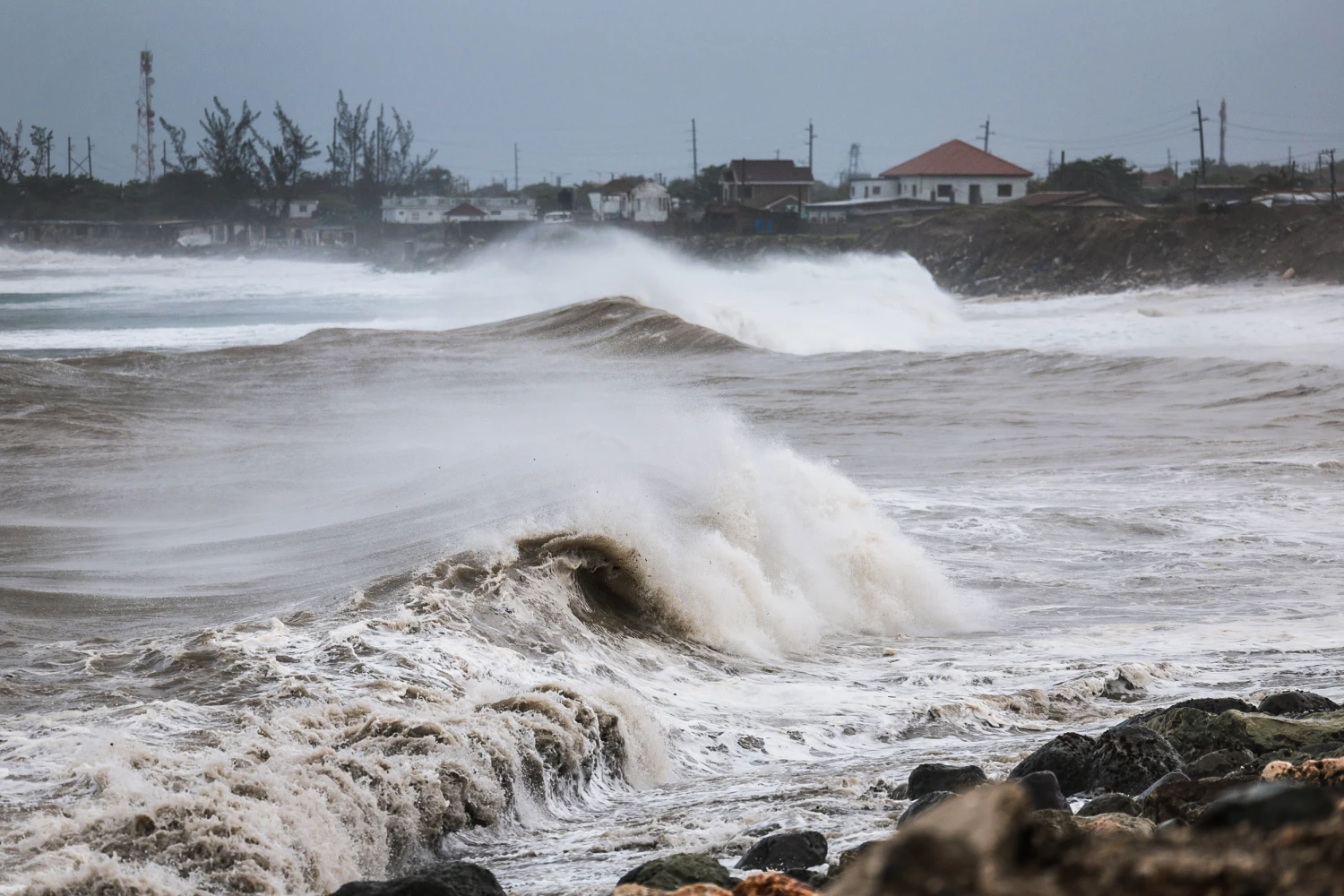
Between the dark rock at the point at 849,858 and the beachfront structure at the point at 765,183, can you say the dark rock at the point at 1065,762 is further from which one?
the beachfront structure at the point at 765,183

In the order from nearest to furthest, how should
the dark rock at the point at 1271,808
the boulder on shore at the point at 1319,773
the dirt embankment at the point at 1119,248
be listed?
the dark rock at the point at 1271,808
the boulder on shore at the point at 1319,773
the dirt embankment at the point at 1119,248

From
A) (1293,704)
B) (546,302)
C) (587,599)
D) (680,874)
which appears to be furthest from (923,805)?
(546,302)

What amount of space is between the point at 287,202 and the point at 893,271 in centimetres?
8286

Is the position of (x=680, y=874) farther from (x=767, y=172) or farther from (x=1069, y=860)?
(x=767, y=172)

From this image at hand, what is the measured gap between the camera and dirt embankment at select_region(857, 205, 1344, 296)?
49.0 m

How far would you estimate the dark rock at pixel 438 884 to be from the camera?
3973mm

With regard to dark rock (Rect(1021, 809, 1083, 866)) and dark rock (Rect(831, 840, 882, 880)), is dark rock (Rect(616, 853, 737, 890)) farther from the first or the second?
dark rock (Rect(1021, 809, 1083, 866))

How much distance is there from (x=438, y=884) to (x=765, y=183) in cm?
8426

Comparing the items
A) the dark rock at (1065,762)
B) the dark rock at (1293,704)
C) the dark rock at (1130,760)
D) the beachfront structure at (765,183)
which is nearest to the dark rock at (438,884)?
the dark rock at (1065,762)

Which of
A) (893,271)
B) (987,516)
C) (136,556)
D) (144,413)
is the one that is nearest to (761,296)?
(893,271)

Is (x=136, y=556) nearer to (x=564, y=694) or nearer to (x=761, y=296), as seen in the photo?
(x=564, y=694)

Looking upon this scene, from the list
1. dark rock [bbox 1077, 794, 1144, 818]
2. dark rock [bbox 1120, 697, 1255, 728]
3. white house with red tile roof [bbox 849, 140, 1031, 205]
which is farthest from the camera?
white house with red tile roof [bbox 849, 140, 1031, 205]

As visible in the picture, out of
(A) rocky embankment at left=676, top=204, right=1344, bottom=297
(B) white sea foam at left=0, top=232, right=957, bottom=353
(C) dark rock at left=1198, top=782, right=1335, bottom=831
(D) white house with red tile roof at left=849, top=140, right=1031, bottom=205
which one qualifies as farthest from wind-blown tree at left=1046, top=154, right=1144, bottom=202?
(C) dark rock at left=1198, top=782, right=1335, bottom=831

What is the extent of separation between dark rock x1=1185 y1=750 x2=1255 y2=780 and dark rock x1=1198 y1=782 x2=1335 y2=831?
4.56 m
